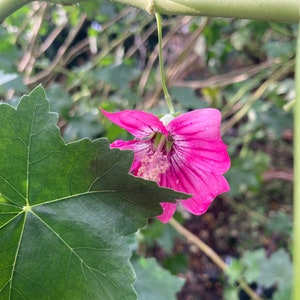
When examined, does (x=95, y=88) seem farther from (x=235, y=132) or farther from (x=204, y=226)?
(x=204, y=226)

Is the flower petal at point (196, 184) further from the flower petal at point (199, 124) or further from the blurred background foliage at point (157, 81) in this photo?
the blurred background foliage at point (157, 81)

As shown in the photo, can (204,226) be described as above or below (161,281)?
below

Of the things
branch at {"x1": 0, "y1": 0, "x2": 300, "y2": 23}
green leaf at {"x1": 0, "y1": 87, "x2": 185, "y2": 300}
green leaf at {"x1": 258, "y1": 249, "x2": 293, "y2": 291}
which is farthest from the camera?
green leaf at {"x1": 258, "y1": 249, "x2": 293, "y2": 291}

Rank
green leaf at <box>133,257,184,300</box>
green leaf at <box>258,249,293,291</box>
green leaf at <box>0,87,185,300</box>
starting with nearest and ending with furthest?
green leaf at <box>0,87,185,300</box>, green leaf at <box>133,257,184,300</box>, green leaf at <box>258,249,293,291</box>

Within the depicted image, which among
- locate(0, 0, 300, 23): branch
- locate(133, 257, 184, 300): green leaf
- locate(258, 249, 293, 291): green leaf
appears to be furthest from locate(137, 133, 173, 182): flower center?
locate(258, 249, 293, 291): green leaf

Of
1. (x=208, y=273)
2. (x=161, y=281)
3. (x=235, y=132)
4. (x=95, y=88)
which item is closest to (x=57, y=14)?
(x=95, y=88)

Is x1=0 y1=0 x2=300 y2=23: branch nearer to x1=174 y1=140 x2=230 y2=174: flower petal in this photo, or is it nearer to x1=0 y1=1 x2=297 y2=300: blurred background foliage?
x1=174 y1=140 x2=230 y2=174: flower petal

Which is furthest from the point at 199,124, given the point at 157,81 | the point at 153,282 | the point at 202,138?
the point at 157,81
